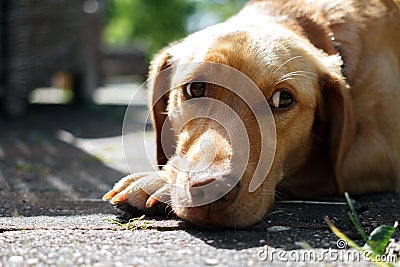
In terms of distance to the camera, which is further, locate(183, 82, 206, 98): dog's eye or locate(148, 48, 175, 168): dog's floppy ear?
locate(148, 48, 175, 168): dog's floppy ear

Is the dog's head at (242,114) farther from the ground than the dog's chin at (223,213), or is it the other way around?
the dog's head at (242,114)

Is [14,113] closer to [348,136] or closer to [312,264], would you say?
[348,136]

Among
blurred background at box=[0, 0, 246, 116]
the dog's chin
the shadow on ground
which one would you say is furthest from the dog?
blurred background at box=[0, 0, 246, 116]

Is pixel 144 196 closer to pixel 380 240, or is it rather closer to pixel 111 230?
pixel 111 230

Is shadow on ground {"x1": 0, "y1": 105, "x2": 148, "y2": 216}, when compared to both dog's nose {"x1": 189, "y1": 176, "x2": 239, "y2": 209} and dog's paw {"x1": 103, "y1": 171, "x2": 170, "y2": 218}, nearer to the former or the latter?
dog's paw {"x1": 103, "y1": 171, "x2": 170, "y2": 218}

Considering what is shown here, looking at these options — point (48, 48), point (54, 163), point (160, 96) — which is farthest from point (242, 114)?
point (48, 48)

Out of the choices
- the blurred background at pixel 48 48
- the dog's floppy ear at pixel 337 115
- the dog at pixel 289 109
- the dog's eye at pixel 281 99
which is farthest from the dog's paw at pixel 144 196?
the blurred background at pixel 48 48

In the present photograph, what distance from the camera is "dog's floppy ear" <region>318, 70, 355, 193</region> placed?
11.0 ft

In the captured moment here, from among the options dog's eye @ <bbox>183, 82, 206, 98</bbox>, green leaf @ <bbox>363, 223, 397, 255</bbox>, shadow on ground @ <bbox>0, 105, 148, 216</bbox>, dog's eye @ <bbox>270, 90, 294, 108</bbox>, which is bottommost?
shadow on ground @ <bbox>0, 105, 148, 216</bbox>

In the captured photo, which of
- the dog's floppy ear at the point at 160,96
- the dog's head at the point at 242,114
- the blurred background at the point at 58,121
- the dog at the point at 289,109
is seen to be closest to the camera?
the dog's head at the point at 242,114

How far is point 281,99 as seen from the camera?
122 inches

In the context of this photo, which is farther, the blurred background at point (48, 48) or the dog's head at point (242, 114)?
the blurred background at point (48, 48)

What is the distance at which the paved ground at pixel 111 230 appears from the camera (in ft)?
7.02

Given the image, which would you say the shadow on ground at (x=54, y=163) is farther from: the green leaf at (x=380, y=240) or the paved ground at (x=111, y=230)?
the green leaf at (x=380, y=240)
